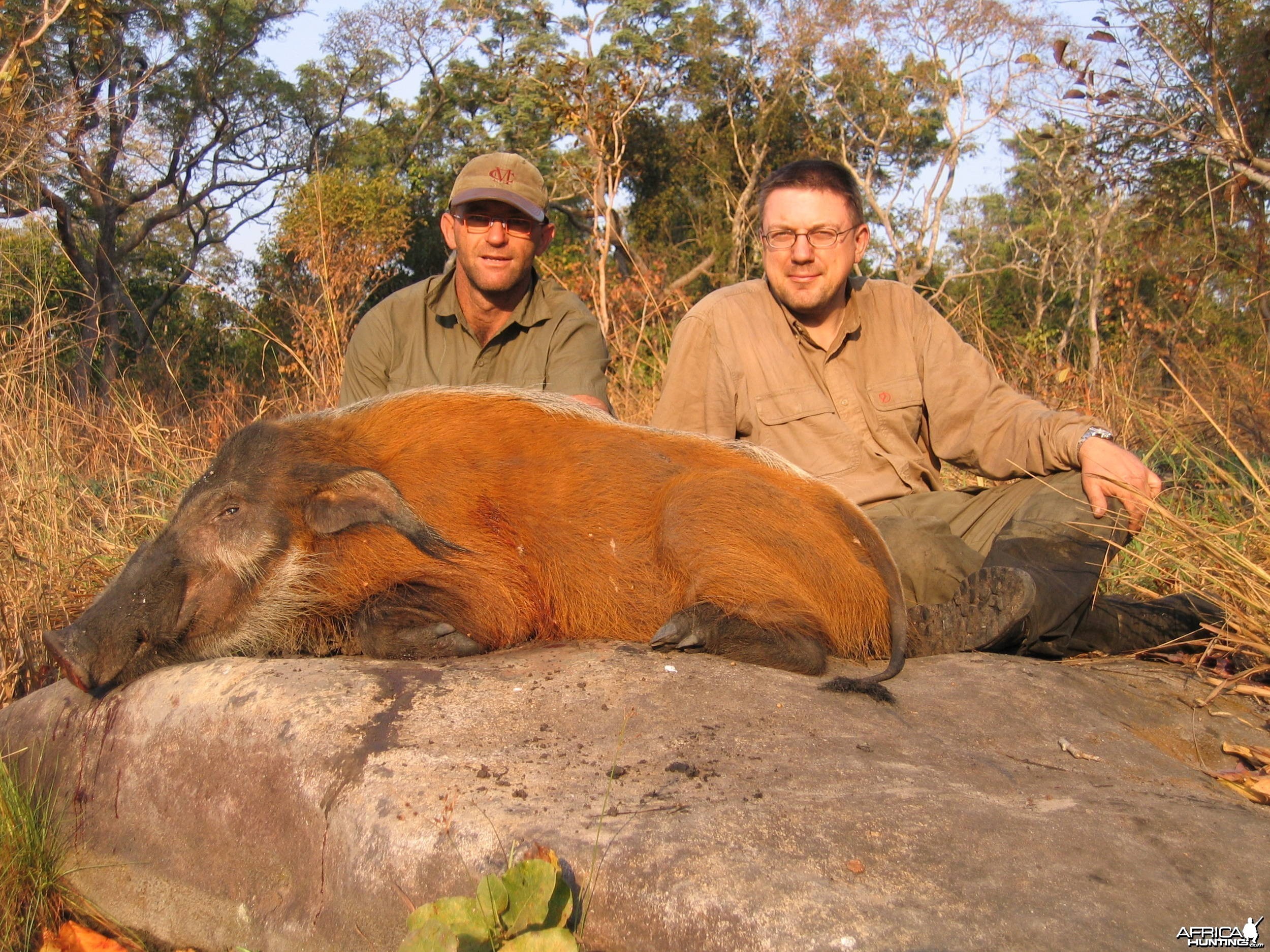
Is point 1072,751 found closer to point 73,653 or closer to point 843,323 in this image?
point 843,323

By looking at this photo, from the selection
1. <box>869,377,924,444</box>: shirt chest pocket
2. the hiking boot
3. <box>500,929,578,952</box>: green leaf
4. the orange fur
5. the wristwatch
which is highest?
<box>869,377,924,444</box>: shirt chest pocket

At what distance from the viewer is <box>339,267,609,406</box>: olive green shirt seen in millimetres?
5207

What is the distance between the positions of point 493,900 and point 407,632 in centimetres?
136

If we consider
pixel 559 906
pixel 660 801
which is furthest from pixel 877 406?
pixel 559 906

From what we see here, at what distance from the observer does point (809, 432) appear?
460 centimetres

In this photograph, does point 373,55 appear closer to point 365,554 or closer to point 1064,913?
point 365,554

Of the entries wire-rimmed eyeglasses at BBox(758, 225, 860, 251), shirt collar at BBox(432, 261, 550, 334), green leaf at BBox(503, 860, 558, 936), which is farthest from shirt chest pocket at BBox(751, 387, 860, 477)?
green leaf at BBox(503, 860, 558, 936)

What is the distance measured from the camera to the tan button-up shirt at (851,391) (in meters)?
4.58

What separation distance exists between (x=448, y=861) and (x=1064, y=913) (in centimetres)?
118

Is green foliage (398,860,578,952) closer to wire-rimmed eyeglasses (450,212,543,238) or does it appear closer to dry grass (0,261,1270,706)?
dry grass (0,261,1270,706)

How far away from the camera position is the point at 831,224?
4484 millimetres

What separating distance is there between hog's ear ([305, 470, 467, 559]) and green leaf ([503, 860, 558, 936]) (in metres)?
1.54

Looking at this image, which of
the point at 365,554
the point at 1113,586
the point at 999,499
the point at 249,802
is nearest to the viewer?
the point at 249,802

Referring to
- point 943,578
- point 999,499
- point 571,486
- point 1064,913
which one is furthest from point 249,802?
point 999,499
